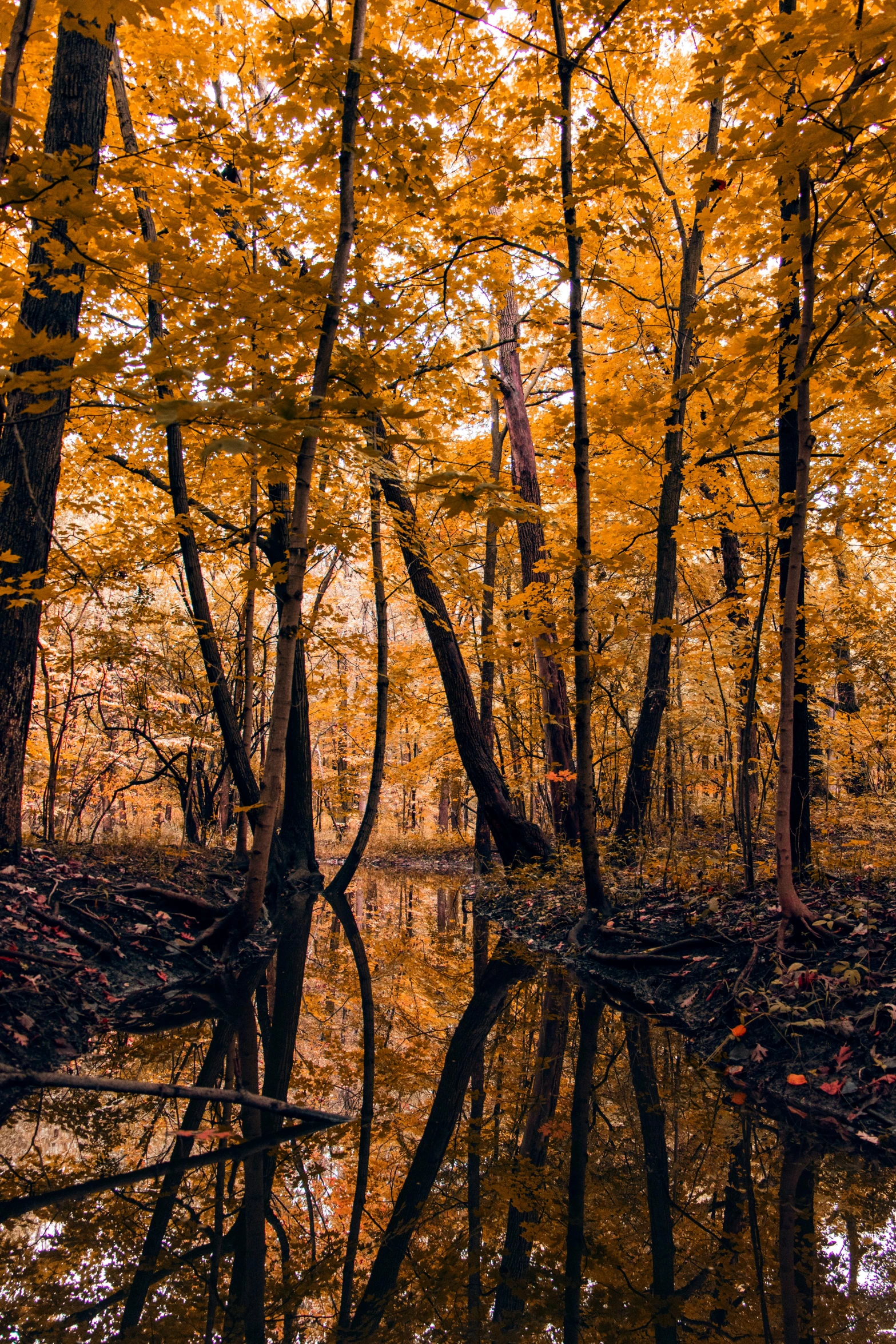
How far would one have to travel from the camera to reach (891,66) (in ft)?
12.1

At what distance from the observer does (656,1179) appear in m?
2.80

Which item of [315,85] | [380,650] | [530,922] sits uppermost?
[315,85]

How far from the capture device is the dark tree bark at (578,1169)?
2078 millimetres

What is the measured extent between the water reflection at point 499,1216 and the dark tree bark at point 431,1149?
1 cm

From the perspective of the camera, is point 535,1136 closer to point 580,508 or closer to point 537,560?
point 580,508

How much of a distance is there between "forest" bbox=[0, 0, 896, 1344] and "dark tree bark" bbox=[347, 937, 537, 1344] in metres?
0.03

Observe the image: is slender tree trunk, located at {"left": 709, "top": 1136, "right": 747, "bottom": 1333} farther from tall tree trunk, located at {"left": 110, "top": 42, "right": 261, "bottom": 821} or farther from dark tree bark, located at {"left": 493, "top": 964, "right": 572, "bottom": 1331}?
tall tree trunk, located at {"left": 110, "top": 42, "right": 261, "bottom": 821}

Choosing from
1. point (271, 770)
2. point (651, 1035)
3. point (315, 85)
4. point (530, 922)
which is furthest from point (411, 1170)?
point (315, 85)

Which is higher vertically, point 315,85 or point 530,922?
point 315,85

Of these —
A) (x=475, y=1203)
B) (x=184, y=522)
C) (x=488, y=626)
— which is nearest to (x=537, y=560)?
(x=488, y=626)

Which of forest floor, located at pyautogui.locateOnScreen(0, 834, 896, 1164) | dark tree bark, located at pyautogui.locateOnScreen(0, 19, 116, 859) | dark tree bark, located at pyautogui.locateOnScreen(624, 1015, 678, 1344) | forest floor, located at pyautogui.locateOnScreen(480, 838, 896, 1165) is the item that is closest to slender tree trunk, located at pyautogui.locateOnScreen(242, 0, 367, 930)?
forest floor, located at pyautogui.locateOnScreen(0, 834, 896, 1164)

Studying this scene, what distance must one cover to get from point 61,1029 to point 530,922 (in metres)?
5.18

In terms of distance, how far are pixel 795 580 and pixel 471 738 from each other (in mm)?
5525

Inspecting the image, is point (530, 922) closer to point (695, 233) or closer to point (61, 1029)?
point (61, 1029)
